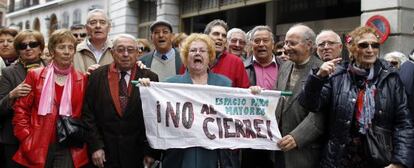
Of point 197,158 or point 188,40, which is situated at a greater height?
point 188,40


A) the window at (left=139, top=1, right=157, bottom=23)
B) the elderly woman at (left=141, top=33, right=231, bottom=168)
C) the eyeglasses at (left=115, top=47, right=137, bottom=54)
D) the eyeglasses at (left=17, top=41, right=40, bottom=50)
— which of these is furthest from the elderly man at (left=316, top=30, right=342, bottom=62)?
the window at (left=139, top=1, right=157, bottom=23)

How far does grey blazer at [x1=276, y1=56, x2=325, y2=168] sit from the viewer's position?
412cm

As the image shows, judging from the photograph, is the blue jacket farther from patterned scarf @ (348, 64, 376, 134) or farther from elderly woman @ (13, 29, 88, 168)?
patterned scarf @ (348, 64, 376, 134)

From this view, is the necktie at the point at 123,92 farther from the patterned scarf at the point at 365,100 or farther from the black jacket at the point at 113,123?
the patterned scarf at the point at 365,100

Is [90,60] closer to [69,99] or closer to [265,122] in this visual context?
[69,99]

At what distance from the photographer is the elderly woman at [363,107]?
148 inches

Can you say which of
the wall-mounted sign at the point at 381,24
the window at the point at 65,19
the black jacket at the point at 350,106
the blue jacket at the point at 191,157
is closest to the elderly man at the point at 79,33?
the blue jacket at the point at 191,157

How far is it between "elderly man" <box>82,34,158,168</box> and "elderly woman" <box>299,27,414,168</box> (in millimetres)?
1532

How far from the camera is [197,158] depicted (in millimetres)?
4199

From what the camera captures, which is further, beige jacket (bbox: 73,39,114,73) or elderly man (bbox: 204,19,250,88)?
beige jacket (bbox: 73,39,114,73)

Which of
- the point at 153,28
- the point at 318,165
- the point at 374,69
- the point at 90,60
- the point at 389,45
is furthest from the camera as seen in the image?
the point at 389,45

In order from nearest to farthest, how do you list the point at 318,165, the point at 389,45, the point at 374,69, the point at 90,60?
1. the point at 374,69
2. the point at 318,165
3. the point at 90,60
4. the point at 389,45

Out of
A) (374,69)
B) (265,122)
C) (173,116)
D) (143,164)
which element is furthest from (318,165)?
(143,164)

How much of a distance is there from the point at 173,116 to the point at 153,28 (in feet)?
5.65
